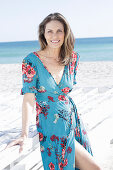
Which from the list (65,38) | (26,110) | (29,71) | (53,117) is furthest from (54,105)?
(65,38)

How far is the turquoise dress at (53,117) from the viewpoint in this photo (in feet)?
7.77

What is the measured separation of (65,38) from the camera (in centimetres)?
262

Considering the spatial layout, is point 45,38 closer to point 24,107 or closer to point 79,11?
point 24,107

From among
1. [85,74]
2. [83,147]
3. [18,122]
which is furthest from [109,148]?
[85,74]

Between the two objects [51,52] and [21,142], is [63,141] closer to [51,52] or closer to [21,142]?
[21,142]

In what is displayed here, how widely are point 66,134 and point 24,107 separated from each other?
0.35 m

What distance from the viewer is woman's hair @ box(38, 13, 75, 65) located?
8.44 feet

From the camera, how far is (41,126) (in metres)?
2.45

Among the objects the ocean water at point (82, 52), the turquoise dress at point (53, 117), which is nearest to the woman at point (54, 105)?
the turquoise dress at point (53, 117)

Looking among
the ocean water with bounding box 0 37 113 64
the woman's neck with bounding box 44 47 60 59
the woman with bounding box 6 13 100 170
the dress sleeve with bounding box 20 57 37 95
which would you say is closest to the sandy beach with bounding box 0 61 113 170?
the woman with bounding box 6 13 100 170

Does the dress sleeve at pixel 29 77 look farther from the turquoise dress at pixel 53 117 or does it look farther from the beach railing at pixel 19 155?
the beach railing at pixel 19 155

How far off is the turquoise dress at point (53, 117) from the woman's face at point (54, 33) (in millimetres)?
155

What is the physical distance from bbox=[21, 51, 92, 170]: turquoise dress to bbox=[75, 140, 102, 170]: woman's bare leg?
0.04m

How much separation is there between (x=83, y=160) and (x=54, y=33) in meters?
0.95
